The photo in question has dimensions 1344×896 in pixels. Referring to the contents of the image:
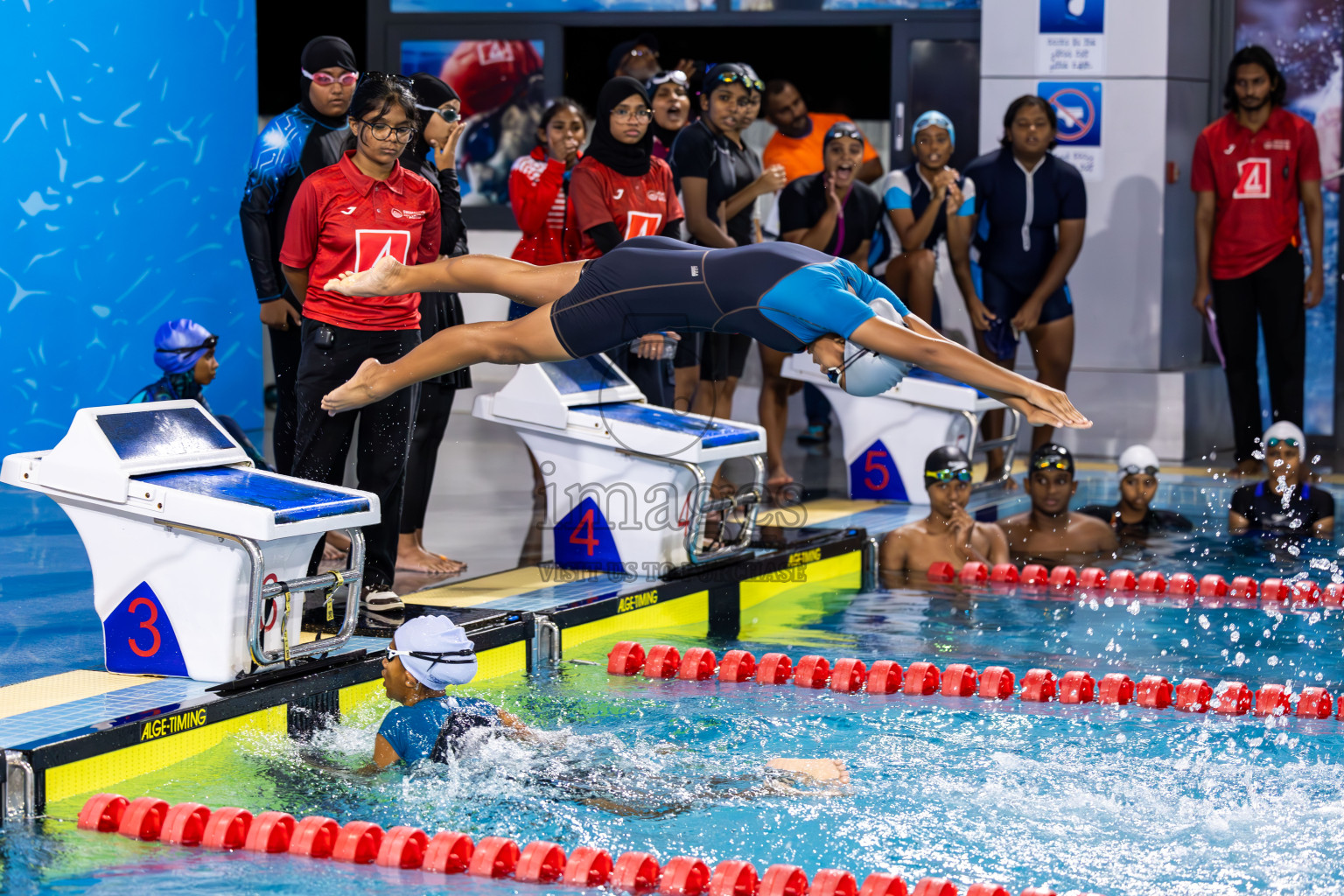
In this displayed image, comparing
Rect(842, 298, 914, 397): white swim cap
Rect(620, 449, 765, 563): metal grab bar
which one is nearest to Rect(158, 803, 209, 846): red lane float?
Rect(842, 298, 914, 397): white swim cap

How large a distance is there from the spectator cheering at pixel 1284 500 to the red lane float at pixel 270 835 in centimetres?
582

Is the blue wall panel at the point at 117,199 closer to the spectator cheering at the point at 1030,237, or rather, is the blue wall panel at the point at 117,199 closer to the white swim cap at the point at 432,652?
the spectator cheering at the point at 1030,237

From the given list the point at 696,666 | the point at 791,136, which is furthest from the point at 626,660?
the point at 791,136

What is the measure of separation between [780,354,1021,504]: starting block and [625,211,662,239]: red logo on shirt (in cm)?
179

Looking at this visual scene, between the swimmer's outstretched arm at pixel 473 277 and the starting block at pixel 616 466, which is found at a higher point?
the swimmer's outstretched arm at pixel 473 277

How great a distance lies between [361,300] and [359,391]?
Result: 506 mm

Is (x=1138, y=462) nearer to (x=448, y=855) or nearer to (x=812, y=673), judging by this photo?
(x=812, y=673)

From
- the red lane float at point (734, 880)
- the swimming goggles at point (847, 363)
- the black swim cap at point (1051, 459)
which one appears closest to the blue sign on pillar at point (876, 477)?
the black swim cap at point (1051, 459)

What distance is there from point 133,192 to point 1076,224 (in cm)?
627

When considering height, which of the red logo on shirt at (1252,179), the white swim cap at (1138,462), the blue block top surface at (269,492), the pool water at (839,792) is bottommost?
the pool water at (839,792)

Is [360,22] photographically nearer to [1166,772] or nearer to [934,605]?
[934,605]

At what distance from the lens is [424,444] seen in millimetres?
6668

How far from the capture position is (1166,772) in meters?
4.73

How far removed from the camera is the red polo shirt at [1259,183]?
32.8ft
